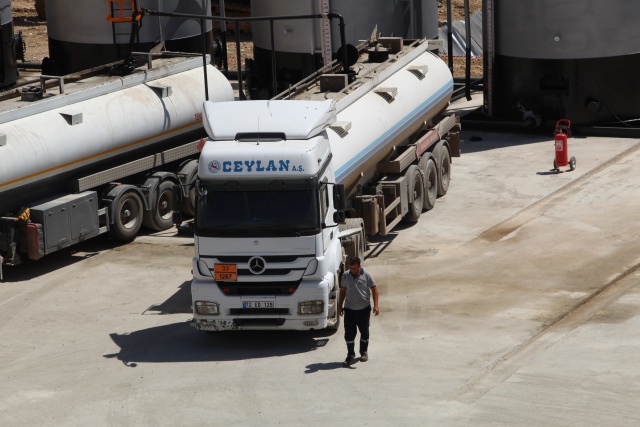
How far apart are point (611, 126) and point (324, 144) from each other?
15.2m

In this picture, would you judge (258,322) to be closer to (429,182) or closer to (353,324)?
(353,324)

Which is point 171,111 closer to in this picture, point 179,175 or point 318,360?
point 179,175

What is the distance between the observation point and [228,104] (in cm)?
1912


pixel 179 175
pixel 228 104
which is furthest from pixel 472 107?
pixel 228 104

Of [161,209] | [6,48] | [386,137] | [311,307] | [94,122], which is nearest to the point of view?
[311,307]

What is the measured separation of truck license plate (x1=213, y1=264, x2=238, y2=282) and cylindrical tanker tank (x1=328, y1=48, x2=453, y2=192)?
3.63 meters

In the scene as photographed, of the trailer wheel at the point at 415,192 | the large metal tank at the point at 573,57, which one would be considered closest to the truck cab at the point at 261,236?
the trailer wheel at the point at 415,192

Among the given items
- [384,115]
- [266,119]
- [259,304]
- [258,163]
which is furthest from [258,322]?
[384,115]

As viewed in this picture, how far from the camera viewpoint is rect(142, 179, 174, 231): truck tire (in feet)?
82.4

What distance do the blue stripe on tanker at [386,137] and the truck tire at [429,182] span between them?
101 centimetres

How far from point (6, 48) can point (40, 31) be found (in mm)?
16592

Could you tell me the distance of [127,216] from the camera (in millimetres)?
24734

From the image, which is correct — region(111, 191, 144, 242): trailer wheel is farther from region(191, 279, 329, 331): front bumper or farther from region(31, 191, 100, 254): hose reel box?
region(191, 279, 329, 331): front bumper

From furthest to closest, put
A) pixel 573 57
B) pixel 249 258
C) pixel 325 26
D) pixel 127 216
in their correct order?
pixel 325 26 < pixel 573 57 < pixel 127 216 < pixel 249 258
